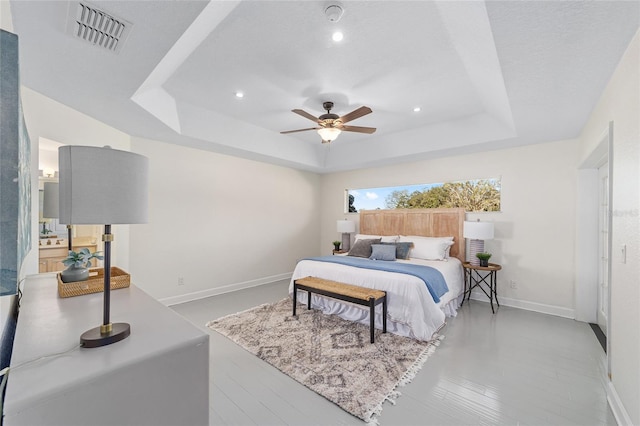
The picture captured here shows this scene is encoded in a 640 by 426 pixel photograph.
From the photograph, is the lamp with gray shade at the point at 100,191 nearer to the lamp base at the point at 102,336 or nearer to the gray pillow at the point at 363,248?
the lamp base at the point at 102,336

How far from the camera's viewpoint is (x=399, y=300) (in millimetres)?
3062

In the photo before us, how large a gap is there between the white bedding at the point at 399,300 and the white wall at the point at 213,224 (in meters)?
1.60

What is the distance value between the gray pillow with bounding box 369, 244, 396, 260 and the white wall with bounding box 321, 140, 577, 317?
153 cm

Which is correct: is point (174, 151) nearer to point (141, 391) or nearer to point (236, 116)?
point (236, 116)

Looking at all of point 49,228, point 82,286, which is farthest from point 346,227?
point 82,286

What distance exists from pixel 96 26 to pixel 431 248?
14.6 ft

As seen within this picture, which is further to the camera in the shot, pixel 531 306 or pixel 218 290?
pixel 218 290

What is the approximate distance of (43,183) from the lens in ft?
7.64

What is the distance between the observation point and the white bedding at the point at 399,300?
2.96 metres

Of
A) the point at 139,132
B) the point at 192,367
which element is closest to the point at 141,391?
the point at 192,367

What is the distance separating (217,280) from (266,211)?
159 centimetres

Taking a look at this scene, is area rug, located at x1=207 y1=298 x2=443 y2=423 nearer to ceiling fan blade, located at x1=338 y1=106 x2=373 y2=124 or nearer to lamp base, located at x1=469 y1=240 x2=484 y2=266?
lamp base, located at x1=469 y1=240 x2=484 y2=266

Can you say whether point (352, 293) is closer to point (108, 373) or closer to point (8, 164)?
point (108, 373)

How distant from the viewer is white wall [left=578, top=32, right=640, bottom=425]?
1.60 metres
